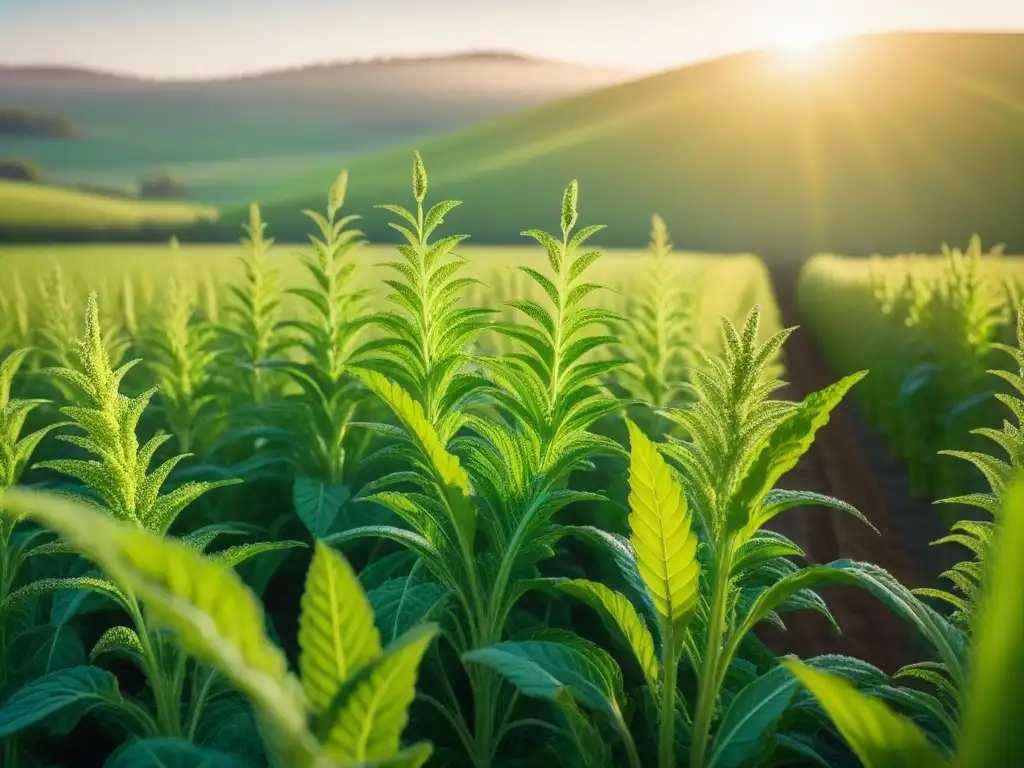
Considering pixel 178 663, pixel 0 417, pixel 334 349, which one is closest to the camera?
pixel 178 663

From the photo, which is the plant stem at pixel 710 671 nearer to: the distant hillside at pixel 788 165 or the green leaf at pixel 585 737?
the green leaf at pixel 585 737

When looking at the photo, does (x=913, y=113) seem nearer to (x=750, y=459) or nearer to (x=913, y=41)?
(x=913, y=41)

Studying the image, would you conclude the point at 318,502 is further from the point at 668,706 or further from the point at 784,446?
the point at 784,446

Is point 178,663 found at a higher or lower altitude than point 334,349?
lower

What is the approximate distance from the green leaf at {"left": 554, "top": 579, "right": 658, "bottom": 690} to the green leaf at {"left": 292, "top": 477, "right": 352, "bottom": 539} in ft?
3.59

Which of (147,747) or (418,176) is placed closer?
(147,747)

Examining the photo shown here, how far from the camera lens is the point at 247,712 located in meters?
1.75

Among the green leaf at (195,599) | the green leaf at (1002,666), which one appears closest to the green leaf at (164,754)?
the green leaf at (195,599)

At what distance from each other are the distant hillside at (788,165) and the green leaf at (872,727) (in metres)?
55.7

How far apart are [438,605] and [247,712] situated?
0.44 m

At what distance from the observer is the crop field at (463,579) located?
922 mm

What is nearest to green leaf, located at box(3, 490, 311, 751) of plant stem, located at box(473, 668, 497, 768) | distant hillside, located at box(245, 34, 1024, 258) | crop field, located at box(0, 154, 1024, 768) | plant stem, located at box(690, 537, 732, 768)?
crop field, located at box(0, 154, 1024, 768)

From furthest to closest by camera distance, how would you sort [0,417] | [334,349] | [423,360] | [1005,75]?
[1005,75], [334,349], [423,360], [0,417]

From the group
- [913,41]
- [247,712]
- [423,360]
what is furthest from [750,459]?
[913,41]
